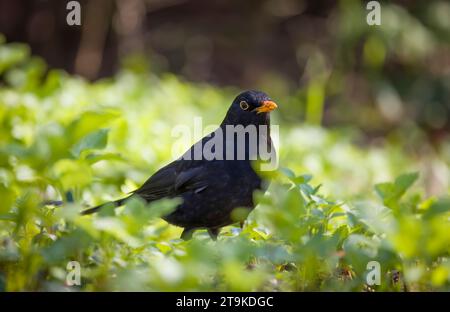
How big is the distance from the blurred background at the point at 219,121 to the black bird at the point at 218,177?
0.12 meters

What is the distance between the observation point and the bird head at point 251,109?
386cm

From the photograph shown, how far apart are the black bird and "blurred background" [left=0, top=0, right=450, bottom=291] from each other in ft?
0.41

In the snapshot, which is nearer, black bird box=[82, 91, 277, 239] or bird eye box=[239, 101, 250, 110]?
black bird box=[82, 91, 277, 239]

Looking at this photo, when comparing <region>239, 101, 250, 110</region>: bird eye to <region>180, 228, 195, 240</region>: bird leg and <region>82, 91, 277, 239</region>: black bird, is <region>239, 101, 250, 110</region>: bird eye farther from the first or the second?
<region>180, 228, 195, 240</region>: bird leg

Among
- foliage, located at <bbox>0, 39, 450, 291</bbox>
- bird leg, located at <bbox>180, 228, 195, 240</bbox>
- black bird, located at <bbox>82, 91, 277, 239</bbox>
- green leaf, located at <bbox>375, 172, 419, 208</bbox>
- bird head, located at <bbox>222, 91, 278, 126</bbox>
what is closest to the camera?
foliage, located at <bbox>0, 39, 450, 291</bbox>

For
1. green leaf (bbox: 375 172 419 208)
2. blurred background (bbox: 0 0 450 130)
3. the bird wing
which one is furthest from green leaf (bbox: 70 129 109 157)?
blurred background (bbox: 0 0 450 130)

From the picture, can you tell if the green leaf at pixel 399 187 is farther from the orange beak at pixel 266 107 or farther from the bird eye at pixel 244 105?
the bird eye at pixel 244 105

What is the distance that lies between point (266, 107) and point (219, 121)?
8.50 ft

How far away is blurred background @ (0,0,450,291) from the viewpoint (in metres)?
2.54

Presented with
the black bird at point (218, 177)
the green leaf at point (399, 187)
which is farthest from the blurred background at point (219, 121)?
the black bird at point (218, 177)

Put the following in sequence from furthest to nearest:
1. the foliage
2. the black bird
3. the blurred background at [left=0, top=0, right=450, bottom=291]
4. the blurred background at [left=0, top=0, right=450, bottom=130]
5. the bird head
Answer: the blurred background at [left=0, top=0, right=450, bottom=130]
the bird head
the black bird
the blurred background at [left=0, top=0, right=450, bottom=291]
the foliage

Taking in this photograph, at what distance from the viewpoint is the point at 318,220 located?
115 inches

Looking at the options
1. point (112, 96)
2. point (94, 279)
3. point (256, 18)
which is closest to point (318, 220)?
point (94, 279)
